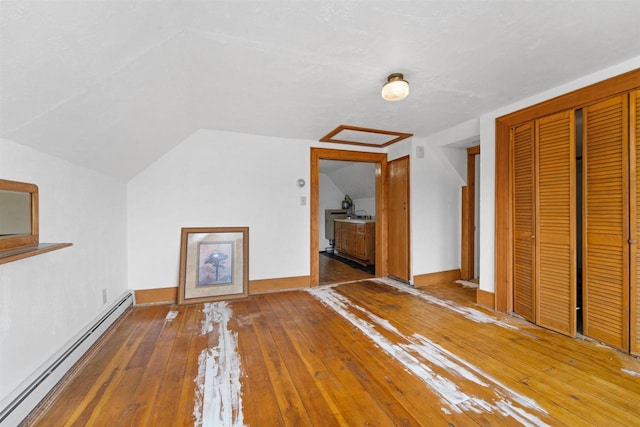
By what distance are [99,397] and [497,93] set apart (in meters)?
3.77

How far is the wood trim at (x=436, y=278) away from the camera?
3.83 m

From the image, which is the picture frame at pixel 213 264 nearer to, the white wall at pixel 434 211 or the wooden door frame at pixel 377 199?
the wooden door frame at pixel 377 199

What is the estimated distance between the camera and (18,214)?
1445mm

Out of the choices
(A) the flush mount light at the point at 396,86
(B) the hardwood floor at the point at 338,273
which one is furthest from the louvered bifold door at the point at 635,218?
(B) the hardwood floor at the point at 338,273

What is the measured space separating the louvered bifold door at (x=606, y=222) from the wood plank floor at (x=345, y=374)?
0.25m

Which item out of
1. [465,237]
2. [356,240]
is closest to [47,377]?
[356,240]

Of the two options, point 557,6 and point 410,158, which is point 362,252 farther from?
point 557,6

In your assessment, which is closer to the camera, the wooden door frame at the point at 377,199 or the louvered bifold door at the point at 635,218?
the louvered bifold door at the point at 635,218

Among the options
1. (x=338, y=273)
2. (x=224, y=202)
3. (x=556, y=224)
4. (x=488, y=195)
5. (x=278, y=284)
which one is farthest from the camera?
(x=338, y=273)

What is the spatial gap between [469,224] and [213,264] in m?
3.76

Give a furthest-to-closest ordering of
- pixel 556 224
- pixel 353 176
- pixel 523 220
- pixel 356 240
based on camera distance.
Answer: pixel 353 176
pixel 356 240
pixel 523 220
pixel 556 224

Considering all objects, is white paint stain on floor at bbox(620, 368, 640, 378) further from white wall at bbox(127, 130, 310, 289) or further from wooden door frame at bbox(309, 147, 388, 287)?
white wall at bbox(127, 130, 310, 289)

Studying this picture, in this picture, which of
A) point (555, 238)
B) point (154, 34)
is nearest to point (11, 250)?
point (154, 34)

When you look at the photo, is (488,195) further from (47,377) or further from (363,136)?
(47,377)
